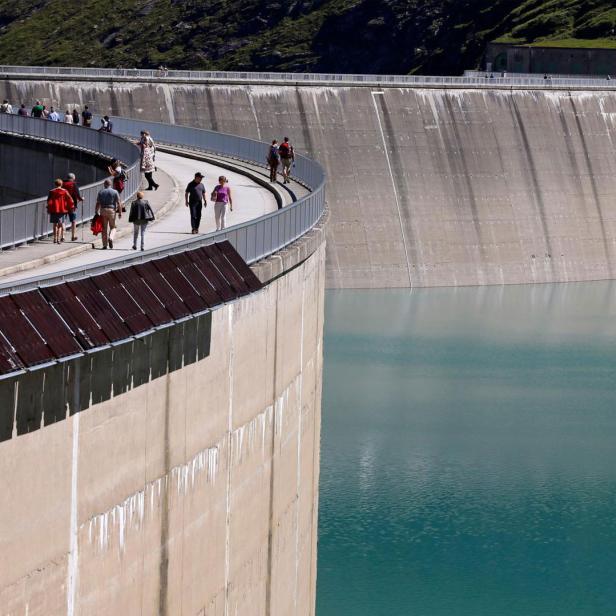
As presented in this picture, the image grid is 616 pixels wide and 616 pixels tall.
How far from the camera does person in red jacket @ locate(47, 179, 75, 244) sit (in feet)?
87.9

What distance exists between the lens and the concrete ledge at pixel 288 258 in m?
25.2

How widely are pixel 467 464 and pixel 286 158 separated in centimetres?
1012

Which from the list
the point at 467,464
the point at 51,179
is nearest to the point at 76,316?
the point at 467,464

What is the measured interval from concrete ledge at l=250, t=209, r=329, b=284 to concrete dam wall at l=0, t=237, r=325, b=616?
27 cm

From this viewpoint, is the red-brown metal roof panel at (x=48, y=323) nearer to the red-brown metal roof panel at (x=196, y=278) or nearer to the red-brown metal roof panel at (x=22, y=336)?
the red-brown metal roof panel at (x=22, y=336)

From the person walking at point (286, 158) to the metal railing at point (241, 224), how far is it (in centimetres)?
39

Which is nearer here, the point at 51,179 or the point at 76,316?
the point at 76,316

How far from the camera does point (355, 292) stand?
3152 inches

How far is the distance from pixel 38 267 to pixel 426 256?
60059 millimetres

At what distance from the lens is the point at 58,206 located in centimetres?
2680

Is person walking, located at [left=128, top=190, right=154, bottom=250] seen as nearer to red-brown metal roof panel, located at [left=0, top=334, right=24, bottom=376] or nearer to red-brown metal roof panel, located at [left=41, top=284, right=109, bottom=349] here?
red-brown metal roof panel, located at [left=41, top=284, right=109, bottom=349]

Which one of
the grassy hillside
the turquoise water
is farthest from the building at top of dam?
the grassy hillside

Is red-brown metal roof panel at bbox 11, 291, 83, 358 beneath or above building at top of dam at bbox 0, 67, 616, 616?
above

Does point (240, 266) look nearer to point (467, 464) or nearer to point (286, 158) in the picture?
point (286, 158)
